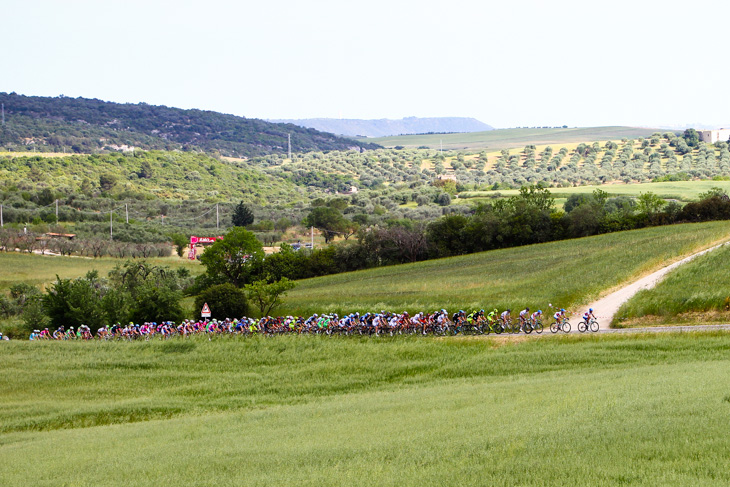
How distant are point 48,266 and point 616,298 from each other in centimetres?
6919

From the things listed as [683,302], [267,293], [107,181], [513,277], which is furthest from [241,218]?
[683,302]

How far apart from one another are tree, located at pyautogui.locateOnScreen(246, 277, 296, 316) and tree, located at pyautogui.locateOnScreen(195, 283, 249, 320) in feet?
3.38

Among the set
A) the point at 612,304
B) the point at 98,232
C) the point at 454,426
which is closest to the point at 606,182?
Result: the point at 98,232

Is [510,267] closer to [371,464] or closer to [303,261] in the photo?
[303,261]

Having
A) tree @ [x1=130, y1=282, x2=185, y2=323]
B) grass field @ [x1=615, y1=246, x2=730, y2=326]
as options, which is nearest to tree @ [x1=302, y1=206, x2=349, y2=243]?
tree @ [x1=130, y1=282, x2=185, y2=323]

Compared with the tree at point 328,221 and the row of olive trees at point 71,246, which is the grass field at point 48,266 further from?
the tree at point 328,221

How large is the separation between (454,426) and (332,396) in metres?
11.3

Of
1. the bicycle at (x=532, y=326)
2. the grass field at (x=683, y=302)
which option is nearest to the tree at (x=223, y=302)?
the bicycle at (x=532, y=326)

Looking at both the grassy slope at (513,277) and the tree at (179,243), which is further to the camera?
the tree at (179,243)

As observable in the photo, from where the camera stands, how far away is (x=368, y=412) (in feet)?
67.8

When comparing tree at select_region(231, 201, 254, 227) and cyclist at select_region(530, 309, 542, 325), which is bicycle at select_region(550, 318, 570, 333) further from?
tree at select_region(231, 201, 254, 227)

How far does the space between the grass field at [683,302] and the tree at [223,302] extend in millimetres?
28212

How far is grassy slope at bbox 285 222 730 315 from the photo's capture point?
153ft

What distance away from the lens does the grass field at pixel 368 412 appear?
1215cm
